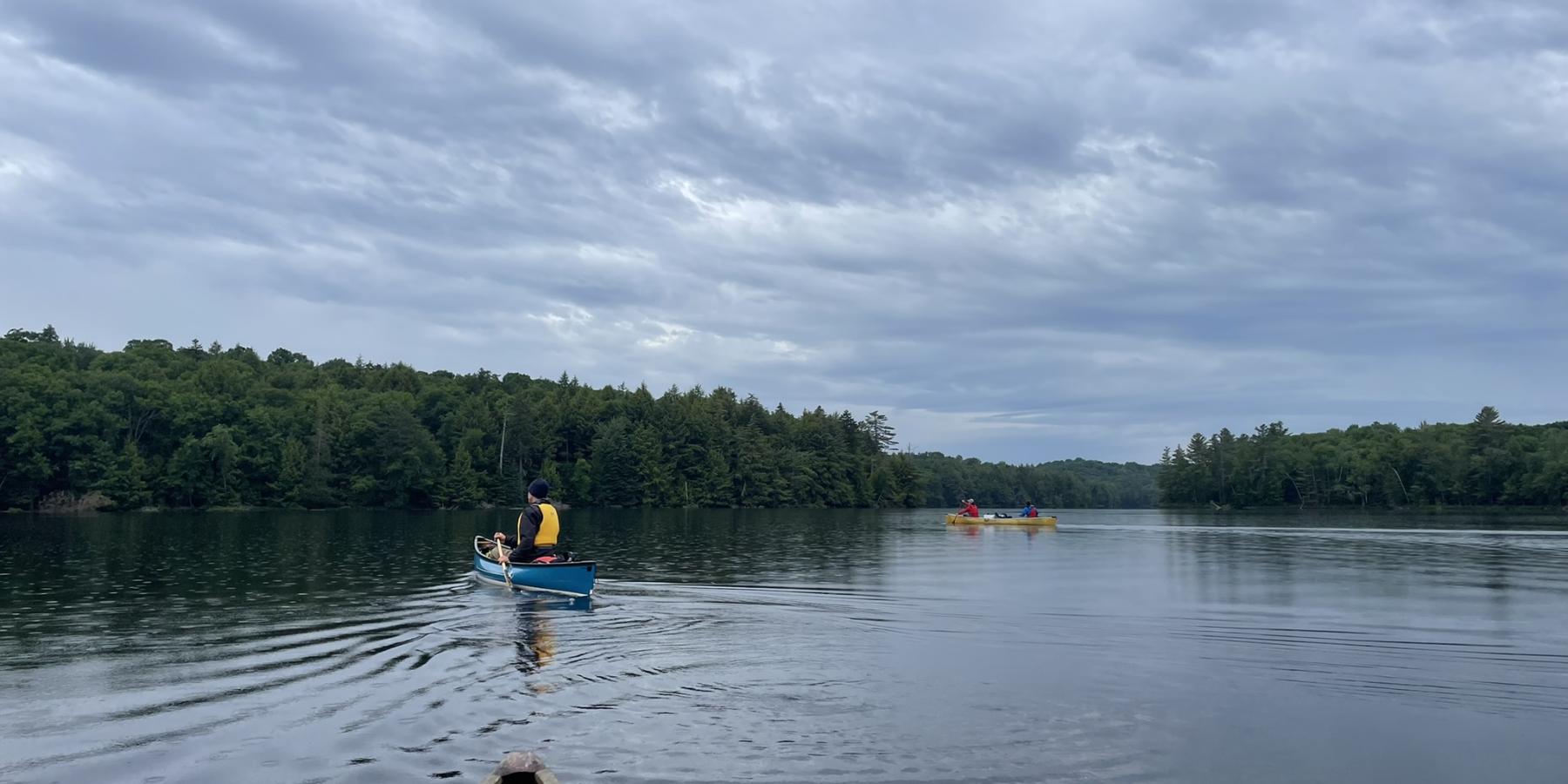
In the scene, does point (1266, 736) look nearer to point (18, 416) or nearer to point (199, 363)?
point (18, 416)

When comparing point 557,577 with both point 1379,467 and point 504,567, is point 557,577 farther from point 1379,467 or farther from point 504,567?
point 1379,467

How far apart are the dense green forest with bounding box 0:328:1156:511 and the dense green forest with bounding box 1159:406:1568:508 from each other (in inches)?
1873

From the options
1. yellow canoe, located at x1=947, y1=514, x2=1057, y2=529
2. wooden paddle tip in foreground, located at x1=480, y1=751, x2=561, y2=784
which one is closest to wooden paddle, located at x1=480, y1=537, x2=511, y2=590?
wooden paddle tip in foreground, located at x1=480, y1=751, x2=561, y2=784

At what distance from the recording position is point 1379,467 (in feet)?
443

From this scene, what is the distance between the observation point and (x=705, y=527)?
65438 mm

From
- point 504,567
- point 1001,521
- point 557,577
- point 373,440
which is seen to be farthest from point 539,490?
point 373,440

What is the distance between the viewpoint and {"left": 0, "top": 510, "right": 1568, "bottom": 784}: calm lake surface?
10062mm

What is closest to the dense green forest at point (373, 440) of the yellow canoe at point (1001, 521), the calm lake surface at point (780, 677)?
the yellow canoe at point (1001, 521)

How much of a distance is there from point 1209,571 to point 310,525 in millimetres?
51545

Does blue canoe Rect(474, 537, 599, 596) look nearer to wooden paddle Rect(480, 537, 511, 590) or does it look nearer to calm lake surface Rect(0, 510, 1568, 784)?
wooden paddle Rect(480, 537, 511, 590)

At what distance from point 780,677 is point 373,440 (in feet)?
344

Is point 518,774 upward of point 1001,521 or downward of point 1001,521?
upward

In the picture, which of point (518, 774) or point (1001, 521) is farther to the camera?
point (1001, 521)

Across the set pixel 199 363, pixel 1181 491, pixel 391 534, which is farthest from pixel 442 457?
pixel 1181 491
